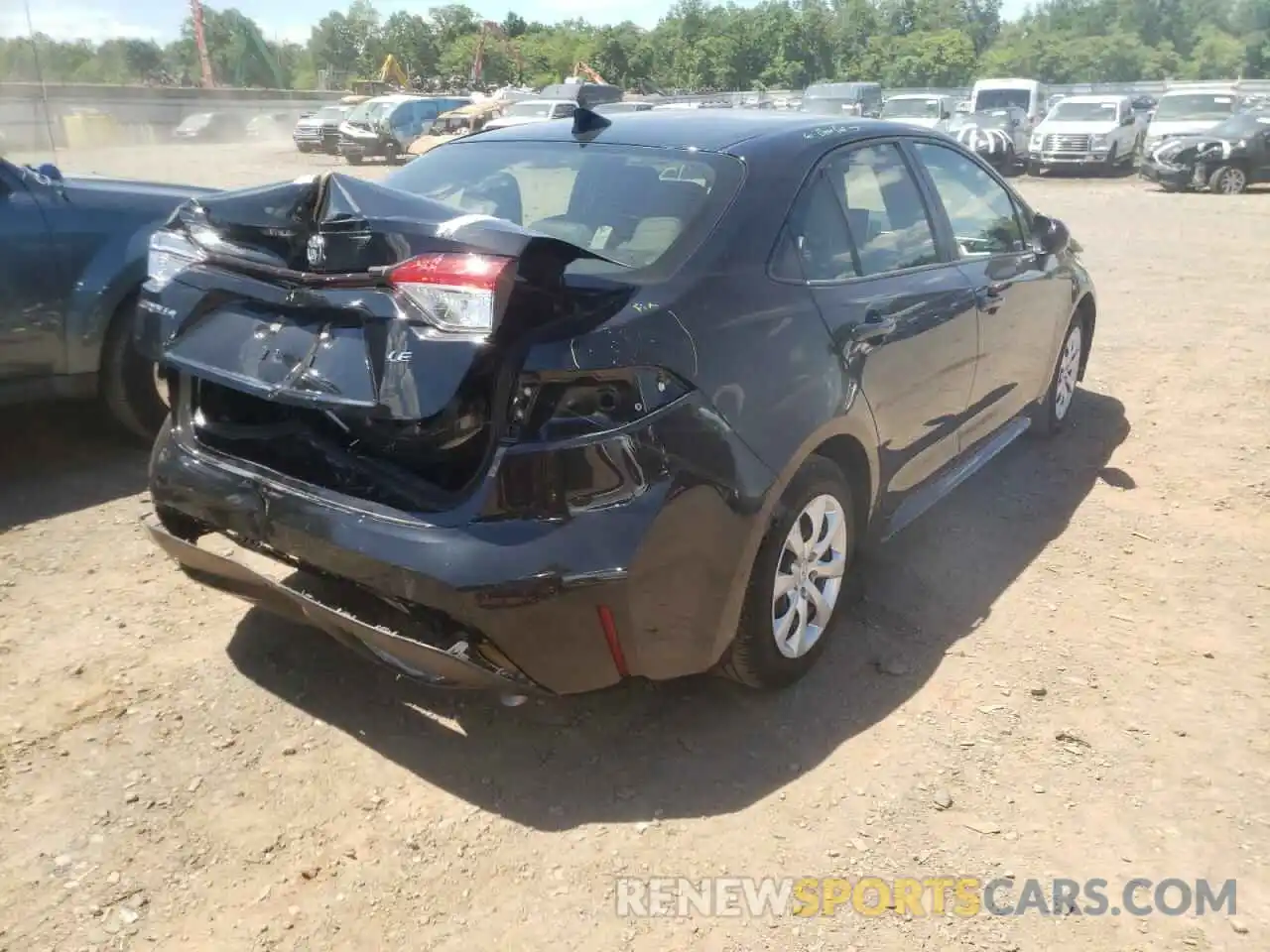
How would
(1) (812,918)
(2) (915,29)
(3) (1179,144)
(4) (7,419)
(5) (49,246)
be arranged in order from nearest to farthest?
(1) (812,918)
(5) (49,246)
(4) (7,419)
(3) (1179,144)
(2) (915,29)

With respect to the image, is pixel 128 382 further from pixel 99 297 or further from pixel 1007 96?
pixel 1007 96

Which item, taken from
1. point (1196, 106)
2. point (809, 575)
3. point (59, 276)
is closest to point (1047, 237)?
point (809, 575)

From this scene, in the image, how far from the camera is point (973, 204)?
4.38m

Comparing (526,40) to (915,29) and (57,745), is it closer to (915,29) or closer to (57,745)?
(915,29)

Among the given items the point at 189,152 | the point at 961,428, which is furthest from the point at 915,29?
the point at 961,428

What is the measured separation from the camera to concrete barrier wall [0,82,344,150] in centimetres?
1955

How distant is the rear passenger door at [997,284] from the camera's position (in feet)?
13.5

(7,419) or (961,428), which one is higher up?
(961,428)

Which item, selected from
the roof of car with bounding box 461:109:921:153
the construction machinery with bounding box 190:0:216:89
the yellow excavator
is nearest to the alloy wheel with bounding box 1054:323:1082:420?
the roof of car with bounding box 461:109:921:153

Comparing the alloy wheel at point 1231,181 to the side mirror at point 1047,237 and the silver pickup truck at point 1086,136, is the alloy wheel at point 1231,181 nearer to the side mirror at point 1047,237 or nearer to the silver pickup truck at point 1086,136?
the silver pickup truck at point 1086,136

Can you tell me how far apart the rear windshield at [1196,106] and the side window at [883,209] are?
22078 mm

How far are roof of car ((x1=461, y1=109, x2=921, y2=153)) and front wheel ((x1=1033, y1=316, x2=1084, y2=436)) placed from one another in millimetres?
2011

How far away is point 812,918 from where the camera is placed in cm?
243

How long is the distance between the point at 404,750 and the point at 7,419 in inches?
149
